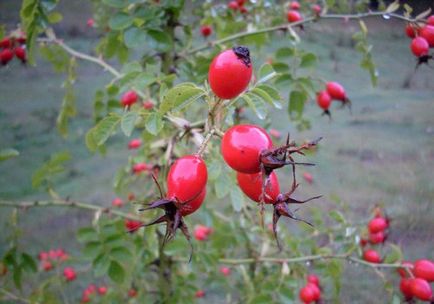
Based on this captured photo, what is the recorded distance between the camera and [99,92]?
49.0 inches

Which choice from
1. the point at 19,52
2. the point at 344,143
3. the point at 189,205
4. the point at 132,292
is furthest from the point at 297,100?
the point at 344,143

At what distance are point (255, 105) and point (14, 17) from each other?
277 centimetres

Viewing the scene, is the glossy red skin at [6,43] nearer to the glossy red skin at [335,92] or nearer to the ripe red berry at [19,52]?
the ripe red berry at [19,52]

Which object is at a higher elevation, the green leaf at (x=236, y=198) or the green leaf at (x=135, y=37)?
the green leaf at (x=135, y=37)

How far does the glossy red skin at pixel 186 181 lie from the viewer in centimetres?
51

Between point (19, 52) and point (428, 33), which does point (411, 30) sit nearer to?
point (428, 33)

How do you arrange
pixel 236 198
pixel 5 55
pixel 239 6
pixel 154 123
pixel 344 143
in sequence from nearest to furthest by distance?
1. pixel 154 123
2. pixel 236 198
3. pixel 5 55
4. pixel 239 6
5. pixel 344 143

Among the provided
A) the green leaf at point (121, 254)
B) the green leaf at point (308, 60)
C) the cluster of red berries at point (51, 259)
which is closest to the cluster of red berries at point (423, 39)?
the green leaf at point (308, 60)

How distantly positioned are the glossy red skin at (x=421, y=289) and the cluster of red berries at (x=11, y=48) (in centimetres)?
115

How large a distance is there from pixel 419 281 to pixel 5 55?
3.80 feet

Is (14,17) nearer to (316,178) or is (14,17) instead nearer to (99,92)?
(99,92)

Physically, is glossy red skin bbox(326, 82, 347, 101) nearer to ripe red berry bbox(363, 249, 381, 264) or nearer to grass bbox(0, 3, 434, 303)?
ripe red berry bbox(363, 249, 381, 264)

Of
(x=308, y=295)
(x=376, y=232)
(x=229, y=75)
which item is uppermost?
(x=229, y=75)

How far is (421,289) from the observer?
3.00ft
